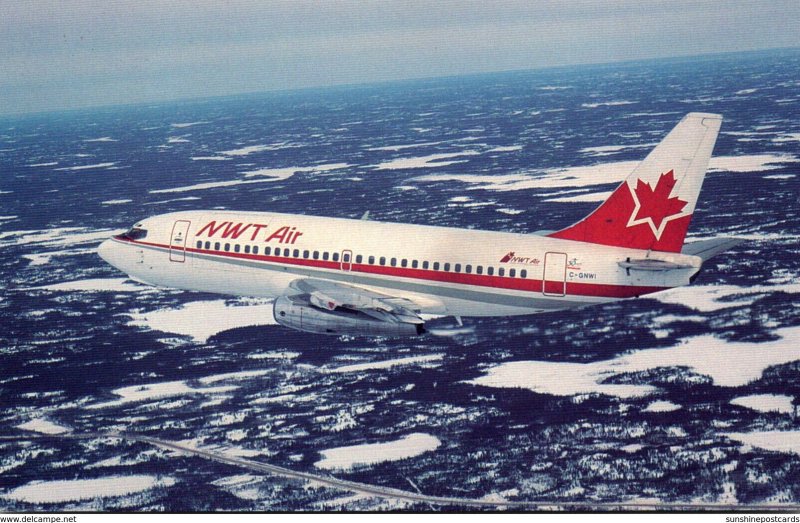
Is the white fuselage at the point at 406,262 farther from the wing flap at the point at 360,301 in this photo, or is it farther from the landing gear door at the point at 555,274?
the wing flap at the point at 360,301

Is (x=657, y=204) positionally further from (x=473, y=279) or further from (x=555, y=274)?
(x=473, y=279)

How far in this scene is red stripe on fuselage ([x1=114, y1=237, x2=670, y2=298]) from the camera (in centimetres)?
4094

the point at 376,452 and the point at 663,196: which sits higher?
the point at 663,196

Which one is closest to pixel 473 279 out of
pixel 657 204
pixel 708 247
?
pixel 657 204

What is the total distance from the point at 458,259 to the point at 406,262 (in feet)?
10.1

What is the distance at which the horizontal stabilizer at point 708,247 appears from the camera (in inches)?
1651

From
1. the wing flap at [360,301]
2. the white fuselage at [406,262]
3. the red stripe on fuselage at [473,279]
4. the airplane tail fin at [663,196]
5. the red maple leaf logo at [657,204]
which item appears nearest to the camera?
the airplane tail fin at [663,196]

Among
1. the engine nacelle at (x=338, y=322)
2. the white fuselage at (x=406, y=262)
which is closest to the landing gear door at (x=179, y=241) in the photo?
the white fuselage at (x=406, y=262)

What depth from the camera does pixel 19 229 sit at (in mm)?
108750

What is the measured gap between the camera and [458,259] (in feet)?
141

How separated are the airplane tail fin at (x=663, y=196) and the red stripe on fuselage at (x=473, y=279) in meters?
2.50

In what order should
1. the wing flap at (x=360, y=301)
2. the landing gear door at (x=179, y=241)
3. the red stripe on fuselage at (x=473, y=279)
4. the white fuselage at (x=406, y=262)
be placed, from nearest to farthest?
the red stripe on fuselage at (x=473, y=279) → the white fuselage at (x=406, y=262) → the wing flap at (x=360, y=301) → the landing gear door at (x=179, y=241)

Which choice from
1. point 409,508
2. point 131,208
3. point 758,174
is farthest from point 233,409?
point 758,174

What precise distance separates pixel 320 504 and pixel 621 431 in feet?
55.2
